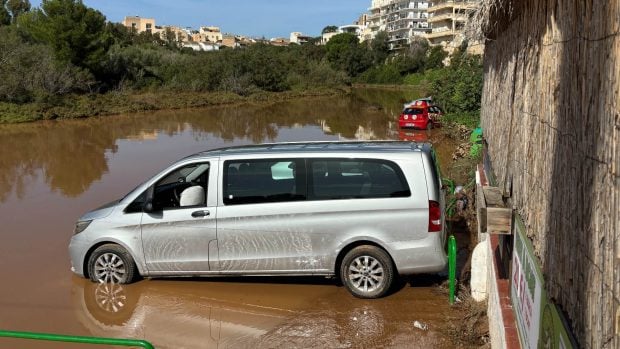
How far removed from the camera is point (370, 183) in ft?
22.6

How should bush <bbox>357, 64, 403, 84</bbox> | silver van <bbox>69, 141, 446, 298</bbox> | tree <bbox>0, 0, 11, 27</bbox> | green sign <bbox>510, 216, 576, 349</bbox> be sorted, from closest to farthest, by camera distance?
green sign <bbox>510, 216, 576, 349</bbox>, silver van <bbox>69, 141, 446, 298</bbox>, tree <bbox>0, 0, 11, 27</bbox>, bush <bbox>357, 64, 403, 84</bbox>

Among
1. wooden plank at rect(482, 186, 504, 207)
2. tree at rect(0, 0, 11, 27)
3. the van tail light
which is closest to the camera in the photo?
wooden plank at rect(482, 186, 504, 207)

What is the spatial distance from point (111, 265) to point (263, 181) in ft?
7.77

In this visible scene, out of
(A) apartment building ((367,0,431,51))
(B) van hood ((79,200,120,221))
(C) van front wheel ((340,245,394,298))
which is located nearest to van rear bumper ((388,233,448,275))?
(C) van front wheel ((340,245,394,298))

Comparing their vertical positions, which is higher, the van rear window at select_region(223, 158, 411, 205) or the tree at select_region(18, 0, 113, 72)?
the tree at select_region(18, 0, 113, 72)

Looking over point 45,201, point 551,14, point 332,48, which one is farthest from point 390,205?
point 332,48

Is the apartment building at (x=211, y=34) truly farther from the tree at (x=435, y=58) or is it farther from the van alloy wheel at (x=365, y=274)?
the van alloy wheel at (x=365, y=274)

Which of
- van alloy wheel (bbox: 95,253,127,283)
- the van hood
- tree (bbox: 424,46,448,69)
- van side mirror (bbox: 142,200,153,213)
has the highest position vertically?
tree (bbox: 424,46,448,69)

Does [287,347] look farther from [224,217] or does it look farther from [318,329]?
[224,217]

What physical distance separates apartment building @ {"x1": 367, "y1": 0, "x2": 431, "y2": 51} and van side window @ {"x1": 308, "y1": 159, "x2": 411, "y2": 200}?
104 meters

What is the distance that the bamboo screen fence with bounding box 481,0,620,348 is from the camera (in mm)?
2070

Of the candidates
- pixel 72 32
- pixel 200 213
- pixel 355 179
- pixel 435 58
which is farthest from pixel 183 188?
pixel 435 58

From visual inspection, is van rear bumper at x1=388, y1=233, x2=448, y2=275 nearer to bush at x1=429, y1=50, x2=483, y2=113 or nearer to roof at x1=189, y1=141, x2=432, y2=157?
roof at x1=189, y1=141, x2=432, y2=157

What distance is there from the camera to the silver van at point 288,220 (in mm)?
6754
